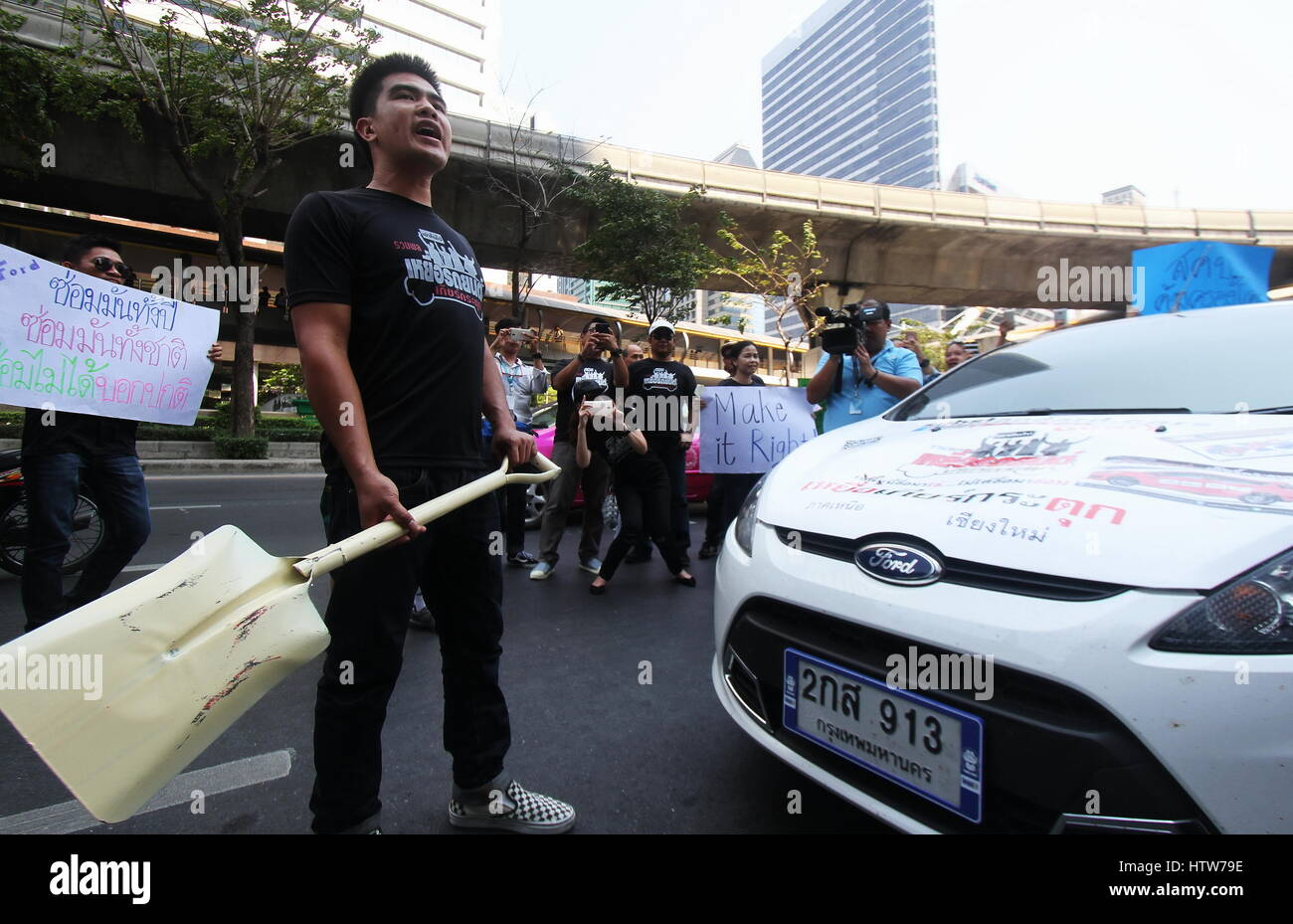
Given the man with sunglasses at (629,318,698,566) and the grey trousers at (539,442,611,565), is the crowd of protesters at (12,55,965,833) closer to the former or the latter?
the man with sunglasses at (629,318,698,566)

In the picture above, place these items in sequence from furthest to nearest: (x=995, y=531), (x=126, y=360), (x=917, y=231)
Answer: (x=917, y=231), (x=126, y=360), (x=995, y=531)

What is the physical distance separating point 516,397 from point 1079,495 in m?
3.97

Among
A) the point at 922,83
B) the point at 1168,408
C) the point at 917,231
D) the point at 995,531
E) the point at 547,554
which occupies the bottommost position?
the point at 547,554

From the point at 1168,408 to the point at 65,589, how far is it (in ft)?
16.7

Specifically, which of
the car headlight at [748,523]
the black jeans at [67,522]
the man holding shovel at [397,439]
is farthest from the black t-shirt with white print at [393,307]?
the black jeans at [67,522]

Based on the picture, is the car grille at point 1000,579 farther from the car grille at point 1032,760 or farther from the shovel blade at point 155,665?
the shovel blade at point 155,665

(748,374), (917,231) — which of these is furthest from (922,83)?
(748,374)

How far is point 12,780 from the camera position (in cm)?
179

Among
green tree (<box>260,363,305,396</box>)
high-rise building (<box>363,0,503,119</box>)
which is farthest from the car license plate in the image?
high-rise building (<box>363,0,503,119</box>)

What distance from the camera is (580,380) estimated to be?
4.02 m

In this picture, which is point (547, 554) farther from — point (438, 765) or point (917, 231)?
point (917, 231)

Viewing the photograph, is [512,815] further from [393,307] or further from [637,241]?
[637,241]

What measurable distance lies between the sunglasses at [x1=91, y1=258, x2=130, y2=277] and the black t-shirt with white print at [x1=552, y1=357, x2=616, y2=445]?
2.20 meters

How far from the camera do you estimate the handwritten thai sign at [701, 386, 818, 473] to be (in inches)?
182
